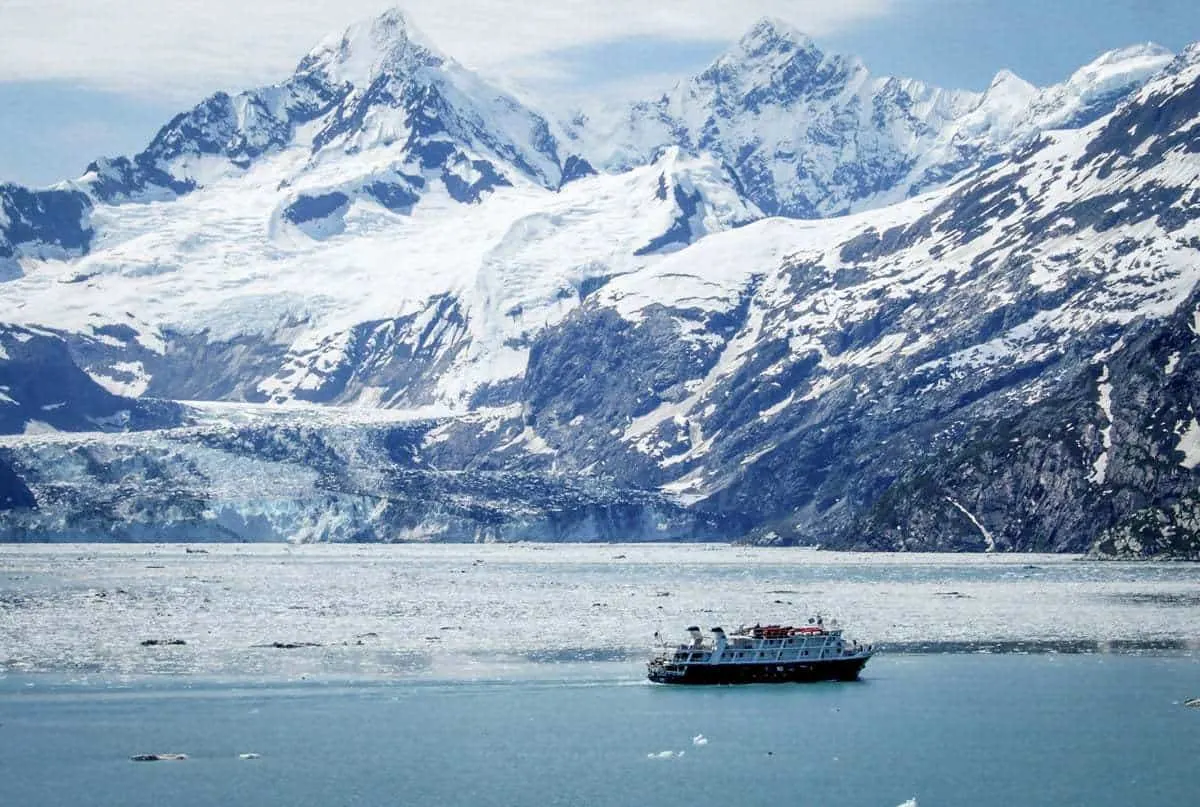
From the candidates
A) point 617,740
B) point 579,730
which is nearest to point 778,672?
point 579,730

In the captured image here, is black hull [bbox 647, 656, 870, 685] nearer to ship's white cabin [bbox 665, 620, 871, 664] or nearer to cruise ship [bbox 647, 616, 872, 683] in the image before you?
cruise ship [bbox 647, 616, 872, 683]

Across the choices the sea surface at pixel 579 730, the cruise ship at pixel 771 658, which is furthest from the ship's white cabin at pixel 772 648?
the sea surface at pixel 579 730

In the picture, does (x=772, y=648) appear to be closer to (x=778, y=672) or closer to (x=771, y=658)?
(x=771, y=658)

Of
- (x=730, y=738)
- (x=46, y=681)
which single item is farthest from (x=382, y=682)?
(x=730, y=738)

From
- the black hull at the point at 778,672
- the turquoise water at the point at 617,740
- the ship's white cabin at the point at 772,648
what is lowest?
the turquoise water at the point at 617,740

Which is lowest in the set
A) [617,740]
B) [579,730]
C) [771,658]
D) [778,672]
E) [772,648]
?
[617,740]

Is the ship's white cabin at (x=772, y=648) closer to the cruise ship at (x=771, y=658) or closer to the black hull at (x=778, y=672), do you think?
the cruise ship at (x=771, y=658)

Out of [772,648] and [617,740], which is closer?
[617,740]

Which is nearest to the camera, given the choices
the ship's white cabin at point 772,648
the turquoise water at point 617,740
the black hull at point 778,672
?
the turquoise water at point 617,740

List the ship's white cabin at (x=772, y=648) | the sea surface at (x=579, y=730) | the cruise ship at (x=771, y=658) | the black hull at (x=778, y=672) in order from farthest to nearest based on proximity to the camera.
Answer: the ship's white cabin at (x=772, y=648) < the cruise ship at (x=771, y=658) < the black hull at (x=778, y=672) < the sea surface at (x=579, y=730)
